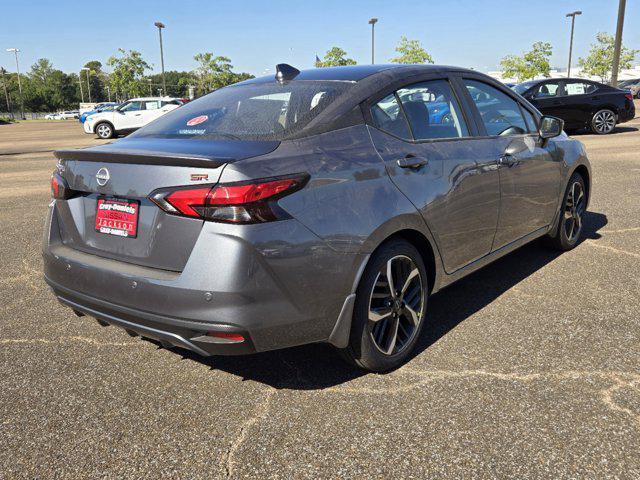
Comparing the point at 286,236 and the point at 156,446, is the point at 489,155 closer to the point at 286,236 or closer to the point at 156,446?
the point at 286,236

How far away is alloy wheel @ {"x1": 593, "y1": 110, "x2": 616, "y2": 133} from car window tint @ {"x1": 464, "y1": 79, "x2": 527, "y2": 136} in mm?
13428

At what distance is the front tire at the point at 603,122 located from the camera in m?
16.0

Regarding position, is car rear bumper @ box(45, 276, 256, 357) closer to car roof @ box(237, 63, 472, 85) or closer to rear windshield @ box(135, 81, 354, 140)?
rear windshield @ box(135, 81, 354, 140)

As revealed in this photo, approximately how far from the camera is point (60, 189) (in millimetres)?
2961

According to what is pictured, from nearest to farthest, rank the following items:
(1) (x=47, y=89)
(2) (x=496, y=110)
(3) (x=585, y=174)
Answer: (2) (x=496, y=110) → (3) (x=585, y=174) → (1) (x=47, y=89)

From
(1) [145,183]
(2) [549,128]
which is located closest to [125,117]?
(2) [549,128]

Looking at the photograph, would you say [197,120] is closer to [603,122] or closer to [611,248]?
[611,248]

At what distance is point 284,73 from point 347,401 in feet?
6.32

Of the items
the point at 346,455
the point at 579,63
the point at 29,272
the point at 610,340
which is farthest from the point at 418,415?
the point at 579,63

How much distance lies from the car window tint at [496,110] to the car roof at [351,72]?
35 centimetres

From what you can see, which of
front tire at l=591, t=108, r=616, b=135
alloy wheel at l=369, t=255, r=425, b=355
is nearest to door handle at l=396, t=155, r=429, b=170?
alloy wheel at l=369, t=255, r=425, b=355

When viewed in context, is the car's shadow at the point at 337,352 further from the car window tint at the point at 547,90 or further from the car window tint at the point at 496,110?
the car window tint at the point at 547,90

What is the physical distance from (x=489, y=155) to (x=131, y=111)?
2242cm

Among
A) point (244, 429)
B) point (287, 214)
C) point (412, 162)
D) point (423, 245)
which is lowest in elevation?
point (244, 429)
